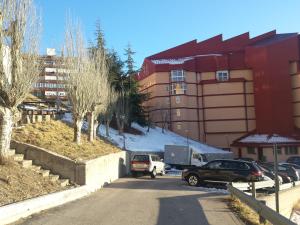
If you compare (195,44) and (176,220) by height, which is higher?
(195,44)

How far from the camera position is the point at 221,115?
74.8m

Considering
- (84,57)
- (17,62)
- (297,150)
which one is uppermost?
(84,57)

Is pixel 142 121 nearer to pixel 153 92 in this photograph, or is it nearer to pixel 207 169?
pixel 153 92

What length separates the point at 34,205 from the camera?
39.6 feet

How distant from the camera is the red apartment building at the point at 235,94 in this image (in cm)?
7019

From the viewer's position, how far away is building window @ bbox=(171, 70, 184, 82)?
2923 inches

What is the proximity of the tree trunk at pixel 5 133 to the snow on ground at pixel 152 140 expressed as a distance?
36.7 m

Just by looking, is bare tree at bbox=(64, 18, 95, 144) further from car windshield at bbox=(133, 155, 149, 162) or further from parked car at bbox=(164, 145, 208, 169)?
parked car at bbox=(164, 145, 208, 169)

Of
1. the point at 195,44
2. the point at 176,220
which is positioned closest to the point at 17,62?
the point at 176,220

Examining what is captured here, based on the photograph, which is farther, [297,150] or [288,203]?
[297,150]

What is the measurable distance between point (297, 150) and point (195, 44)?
26.3 m

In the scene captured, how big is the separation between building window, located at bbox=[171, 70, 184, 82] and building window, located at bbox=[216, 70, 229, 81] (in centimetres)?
628

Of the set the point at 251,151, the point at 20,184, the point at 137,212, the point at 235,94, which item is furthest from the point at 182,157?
the point at 137,212

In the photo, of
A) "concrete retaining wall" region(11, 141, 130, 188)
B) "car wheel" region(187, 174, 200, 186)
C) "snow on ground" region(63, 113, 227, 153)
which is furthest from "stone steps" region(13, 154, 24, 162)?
"snow on ground" region(63, 113, 227, 153)
